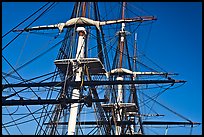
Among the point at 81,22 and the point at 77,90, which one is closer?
the point at 77,90

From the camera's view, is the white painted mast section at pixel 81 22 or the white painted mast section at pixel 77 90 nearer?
the white painted mast section at pixel 77 90

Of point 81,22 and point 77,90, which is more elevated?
point 81,22

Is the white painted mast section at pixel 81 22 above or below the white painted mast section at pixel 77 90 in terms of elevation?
above

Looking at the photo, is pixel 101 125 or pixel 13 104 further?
pixel 101 125

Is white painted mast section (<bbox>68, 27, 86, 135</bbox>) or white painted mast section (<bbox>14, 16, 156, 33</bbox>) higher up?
white painted mast section (<bbox>14, 16, 156, 33</bbox>)

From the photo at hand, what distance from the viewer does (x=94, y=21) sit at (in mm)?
18422

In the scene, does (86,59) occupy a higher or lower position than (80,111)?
higher

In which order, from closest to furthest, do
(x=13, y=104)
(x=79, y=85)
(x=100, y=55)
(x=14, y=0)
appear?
(x=14, y=0) → (x=13, y=104) → (x=79, y=85) → (x=100, y=55)

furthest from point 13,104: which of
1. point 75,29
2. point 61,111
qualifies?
point 75,29

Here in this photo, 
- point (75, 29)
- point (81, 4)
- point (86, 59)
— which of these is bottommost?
point (86, 59)

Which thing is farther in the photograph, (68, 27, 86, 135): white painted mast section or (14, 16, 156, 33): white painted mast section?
(14, 16, 156, 33): white painted mast section

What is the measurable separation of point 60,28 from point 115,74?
11286 millimetres

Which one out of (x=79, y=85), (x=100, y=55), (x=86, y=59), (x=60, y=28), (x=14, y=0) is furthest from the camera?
(x=100, y=55)

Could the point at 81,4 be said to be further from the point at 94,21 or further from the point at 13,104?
the point at 13,104
